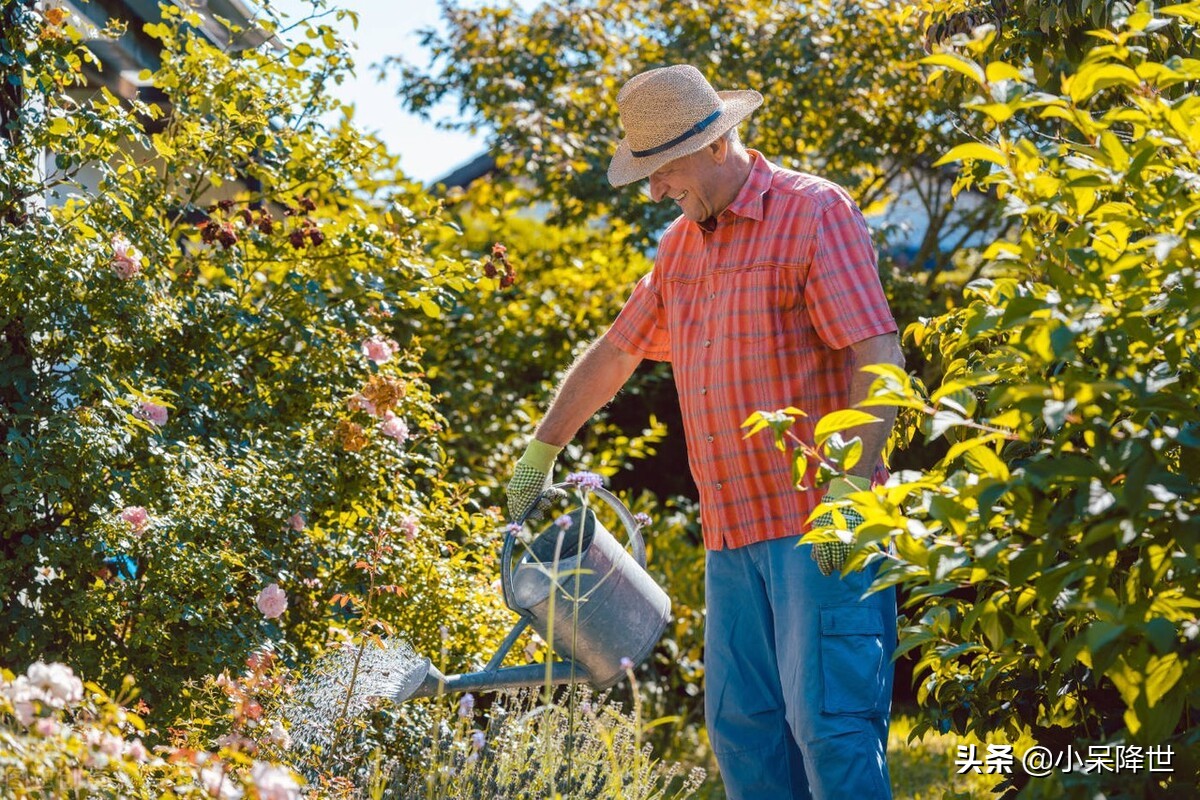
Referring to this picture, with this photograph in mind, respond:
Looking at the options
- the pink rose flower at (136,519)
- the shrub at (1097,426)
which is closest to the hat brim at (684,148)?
the shrub at (1097,426)

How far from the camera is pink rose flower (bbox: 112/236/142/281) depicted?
3.20 meters

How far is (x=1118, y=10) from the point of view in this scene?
A: 258 centimetres

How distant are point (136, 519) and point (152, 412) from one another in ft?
0.92

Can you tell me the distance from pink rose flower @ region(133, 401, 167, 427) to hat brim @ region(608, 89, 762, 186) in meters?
1.22

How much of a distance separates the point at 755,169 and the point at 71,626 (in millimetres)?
1928

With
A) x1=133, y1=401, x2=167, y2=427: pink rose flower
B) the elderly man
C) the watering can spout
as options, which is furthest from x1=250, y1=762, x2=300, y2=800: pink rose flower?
x1=133, y1=401, x2=167, y2=427: pink rose flower

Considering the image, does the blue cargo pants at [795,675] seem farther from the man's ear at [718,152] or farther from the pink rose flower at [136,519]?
the pink rose flower at [136,519]

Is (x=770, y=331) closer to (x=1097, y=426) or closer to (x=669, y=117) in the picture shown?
(x=669, y=117)

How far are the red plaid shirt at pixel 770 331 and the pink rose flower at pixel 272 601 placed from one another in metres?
1.08

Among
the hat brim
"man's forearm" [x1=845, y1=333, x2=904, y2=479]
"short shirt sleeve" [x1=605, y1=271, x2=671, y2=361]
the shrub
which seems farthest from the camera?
"short shirt sleeve" [x1=605, y1=271, x2=671, y2=361]

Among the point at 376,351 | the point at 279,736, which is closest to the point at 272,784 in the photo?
the point at 279,736

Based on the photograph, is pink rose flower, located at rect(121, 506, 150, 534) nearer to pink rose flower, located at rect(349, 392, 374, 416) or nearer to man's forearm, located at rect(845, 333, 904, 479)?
pink rose flower, located at rect(349, 392, 374, 416)

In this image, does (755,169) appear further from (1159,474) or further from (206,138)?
(206,138)

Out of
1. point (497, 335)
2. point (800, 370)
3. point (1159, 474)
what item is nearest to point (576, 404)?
point (800, 370)
